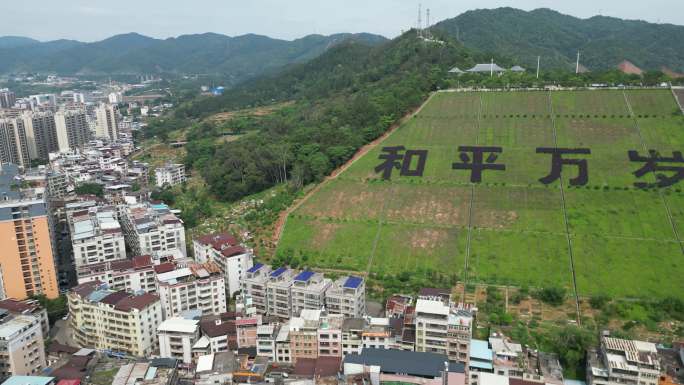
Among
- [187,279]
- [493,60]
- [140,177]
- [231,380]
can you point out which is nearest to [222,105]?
[140,177]

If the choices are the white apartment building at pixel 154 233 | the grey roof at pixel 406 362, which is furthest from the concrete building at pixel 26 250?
the grey roof at pixel 406 362

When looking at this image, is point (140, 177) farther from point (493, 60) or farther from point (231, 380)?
point (493, 60)

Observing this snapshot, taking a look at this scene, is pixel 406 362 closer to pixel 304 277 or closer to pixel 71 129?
pixel 304 277

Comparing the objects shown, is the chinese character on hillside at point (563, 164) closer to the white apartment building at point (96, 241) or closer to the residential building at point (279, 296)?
the residential building at point (279, 296)

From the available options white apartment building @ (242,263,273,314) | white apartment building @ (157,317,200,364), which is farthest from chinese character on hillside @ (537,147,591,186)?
white apartment building @ (157,317,200,364)

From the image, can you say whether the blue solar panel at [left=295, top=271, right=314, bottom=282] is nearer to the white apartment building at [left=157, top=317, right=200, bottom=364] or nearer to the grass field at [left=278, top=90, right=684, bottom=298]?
the grass field at [left=278, top=90, right=684, bottom=298]

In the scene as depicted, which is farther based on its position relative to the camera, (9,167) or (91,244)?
(9,167)

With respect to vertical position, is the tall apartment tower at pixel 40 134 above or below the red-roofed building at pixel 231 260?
above
